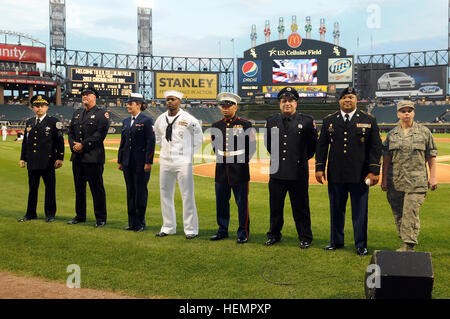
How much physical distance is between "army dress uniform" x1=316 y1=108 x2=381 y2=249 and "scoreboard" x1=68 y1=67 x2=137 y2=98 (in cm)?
6552

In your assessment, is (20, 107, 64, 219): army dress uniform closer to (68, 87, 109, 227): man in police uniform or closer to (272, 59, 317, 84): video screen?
(68, 87, 109, 227): man in police uniform

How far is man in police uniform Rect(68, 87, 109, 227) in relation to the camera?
6.82 m

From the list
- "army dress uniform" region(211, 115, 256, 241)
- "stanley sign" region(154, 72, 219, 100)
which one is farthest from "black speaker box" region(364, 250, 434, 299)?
"stanley sign" region(154, 72, 219, 100)

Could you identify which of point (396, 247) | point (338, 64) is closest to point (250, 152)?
point (396, 247)

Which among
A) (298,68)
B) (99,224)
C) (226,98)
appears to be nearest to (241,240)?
(226,98)

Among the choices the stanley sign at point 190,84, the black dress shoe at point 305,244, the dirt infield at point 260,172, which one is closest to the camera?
the black dress shoe at point 305,244

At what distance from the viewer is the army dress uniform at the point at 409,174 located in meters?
5.14

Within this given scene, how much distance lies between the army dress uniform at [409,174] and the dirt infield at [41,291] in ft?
11.5

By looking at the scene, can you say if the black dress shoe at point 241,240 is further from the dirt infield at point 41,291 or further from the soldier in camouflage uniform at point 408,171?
the dirt infield at point 41,291

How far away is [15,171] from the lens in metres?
14.8

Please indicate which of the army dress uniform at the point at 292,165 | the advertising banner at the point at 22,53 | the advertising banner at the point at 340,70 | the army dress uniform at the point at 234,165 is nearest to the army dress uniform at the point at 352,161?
the army dress uniform at the point at 292,165

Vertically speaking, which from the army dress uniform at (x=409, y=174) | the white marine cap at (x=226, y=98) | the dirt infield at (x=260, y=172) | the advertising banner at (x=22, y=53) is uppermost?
the advertising banner at (x=22, y=53)

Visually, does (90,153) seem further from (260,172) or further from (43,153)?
(260,172)

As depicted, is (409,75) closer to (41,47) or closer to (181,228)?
(41,47)
